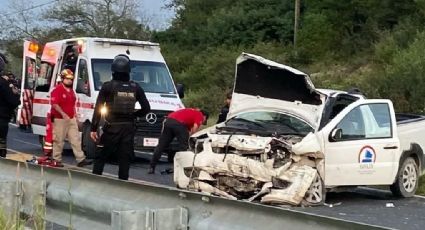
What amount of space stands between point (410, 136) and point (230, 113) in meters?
2.92

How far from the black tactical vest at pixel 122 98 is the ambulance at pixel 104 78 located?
5.80 m

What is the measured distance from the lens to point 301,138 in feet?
37.6

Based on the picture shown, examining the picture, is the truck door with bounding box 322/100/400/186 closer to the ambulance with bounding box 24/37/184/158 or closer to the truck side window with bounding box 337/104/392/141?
the truck side window with bounding box 337/104/392/141

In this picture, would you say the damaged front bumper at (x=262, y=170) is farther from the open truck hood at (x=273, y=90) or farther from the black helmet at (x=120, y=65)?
the black helmet at (x=120, y=65)

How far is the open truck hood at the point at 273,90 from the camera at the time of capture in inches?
467

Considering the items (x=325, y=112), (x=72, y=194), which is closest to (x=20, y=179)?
(x=72, y=194)

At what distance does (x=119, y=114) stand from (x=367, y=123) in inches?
153

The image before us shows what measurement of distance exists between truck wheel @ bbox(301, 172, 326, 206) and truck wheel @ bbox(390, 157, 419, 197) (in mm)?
1870

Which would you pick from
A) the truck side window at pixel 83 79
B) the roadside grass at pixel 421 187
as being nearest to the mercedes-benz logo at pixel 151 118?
the truck side window at pixel 83 79

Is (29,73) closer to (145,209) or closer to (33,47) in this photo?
(33,47)

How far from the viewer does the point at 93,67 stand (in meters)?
17.3

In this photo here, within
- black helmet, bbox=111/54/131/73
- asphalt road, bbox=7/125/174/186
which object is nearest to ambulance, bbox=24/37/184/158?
asphalt road, bbox=7/125/174/186

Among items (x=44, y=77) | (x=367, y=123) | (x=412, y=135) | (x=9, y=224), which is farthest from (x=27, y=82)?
(x=9, y=224)

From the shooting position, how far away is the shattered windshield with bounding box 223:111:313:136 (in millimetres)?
11703
